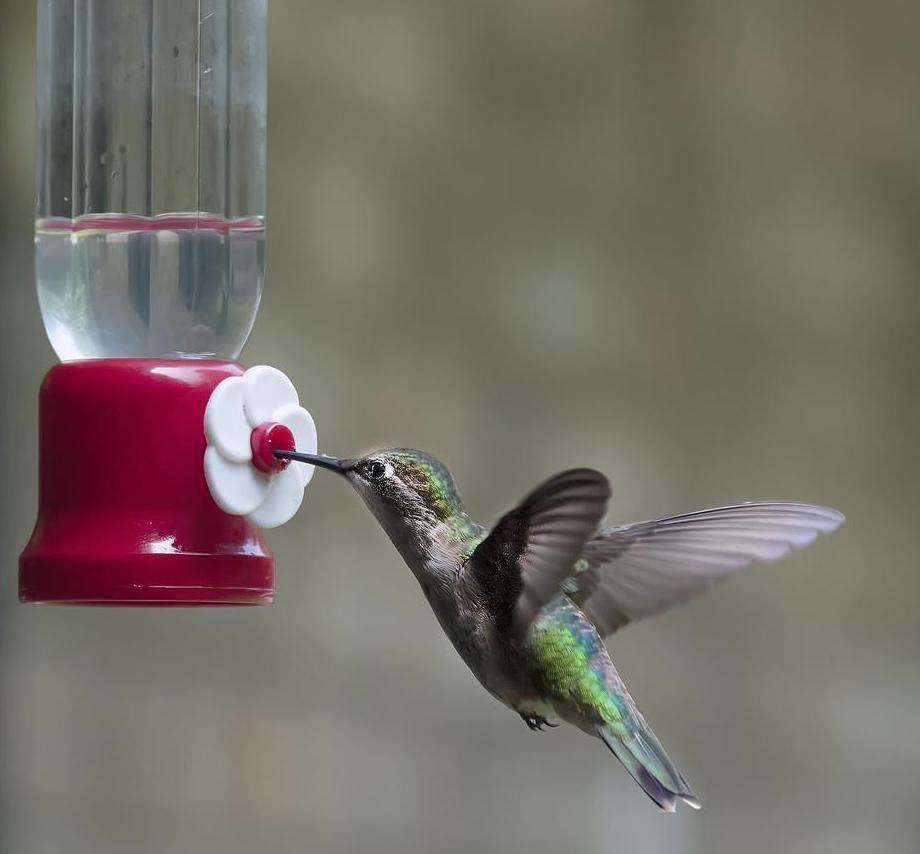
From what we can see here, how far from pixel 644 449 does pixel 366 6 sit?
4.27 feet

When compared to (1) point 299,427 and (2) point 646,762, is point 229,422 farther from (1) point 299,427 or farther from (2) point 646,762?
(2) point 646,762

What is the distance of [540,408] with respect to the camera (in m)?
3.83

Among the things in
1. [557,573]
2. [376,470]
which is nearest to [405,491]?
[376,470]

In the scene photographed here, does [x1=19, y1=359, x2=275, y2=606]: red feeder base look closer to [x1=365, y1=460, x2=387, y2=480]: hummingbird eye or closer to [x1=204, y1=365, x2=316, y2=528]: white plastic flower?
[x1=204, y1=365, x2=316, y2=528]: white plastic flower

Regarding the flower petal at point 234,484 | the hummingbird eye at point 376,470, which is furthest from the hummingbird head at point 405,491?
the flower petal at point 234,484

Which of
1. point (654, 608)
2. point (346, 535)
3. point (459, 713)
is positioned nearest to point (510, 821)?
point (459, 713)

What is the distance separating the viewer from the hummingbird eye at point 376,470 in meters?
2.10

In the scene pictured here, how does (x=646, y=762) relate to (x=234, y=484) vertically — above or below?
below

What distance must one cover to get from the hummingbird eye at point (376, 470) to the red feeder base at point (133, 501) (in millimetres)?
177

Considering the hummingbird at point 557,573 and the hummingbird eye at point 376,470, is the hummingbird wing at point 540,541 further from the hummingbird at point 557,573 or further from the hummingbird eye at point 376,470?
the hummingbird eye at point 376,470

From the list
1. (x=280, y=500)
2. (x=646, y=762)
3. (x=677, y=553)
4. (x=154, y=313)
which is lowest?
(x=646, y=762)

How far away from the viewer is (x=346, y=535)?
362 centimetres

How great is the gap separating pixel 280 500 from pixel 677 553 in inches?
25.2

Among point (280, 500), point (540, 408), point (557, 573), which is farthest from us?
point (540, 408)
